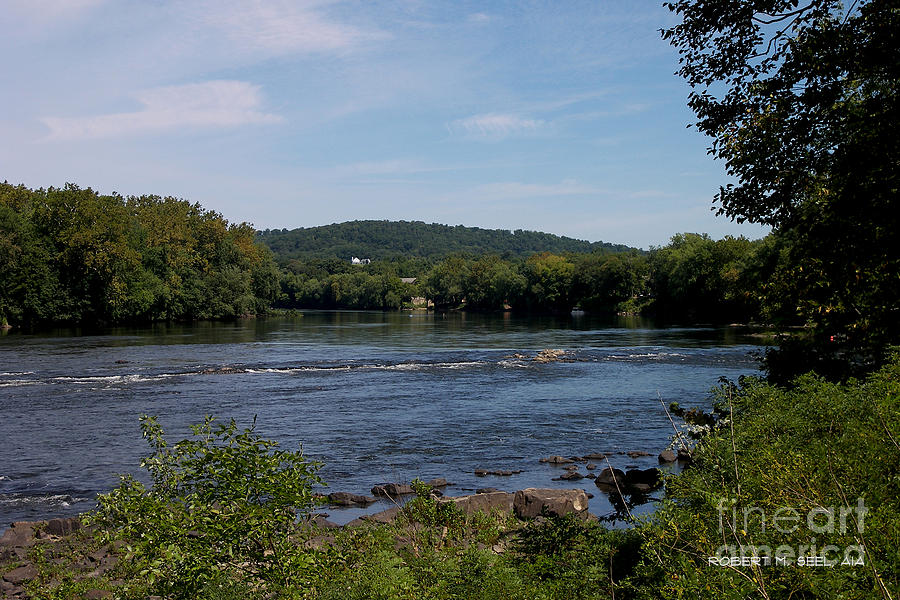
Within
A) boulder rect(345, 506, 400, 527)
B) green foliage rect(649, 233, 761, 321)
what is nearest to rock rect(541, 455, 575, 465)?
boulder rect(345, 506, 400, 527)

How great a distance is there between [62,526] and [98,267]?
227ft

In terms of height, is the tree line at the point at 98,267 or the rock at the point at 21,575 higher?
the tree line at the point at 98,267

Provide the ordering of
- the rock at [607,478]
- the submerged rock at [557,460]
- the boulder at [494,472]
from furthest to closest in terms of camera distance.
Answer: the submerged rock at [557,460]
the boulder at [494,472]
the rock at [607,478]

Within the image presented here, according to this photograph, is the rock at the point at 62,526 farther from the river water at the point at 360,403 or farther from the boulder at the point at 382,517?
the boulder at the point at 382,517

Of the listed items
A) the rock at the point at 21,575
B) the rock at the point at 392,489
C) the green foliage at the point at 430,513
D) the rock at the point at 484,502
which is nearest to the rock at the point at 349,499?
the rock at the point at 392,489

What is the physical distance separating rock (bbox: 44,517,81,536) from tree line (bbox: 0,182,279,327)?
65.7 m

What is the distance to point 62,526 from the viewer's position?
13.2 meters

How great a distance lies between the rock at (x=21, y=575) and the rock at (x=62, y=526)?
192 cm

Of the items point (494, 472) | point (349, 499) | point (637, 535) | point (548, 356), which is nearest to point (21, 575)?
point (349, 499)

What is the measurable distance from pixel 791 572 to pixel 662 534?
0.92 m

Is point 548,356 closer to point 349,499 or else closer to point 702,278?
point 349,499

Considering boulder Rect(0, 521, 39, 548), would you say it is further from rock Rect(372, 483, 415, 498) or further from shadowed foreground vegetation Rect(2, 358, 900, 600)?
rock Rect(372, 483, 415, 498)

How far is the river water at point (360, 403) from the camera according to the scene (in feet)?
61.1

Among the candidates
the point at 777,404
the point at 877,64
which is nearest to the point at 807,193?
the point at 877,64
